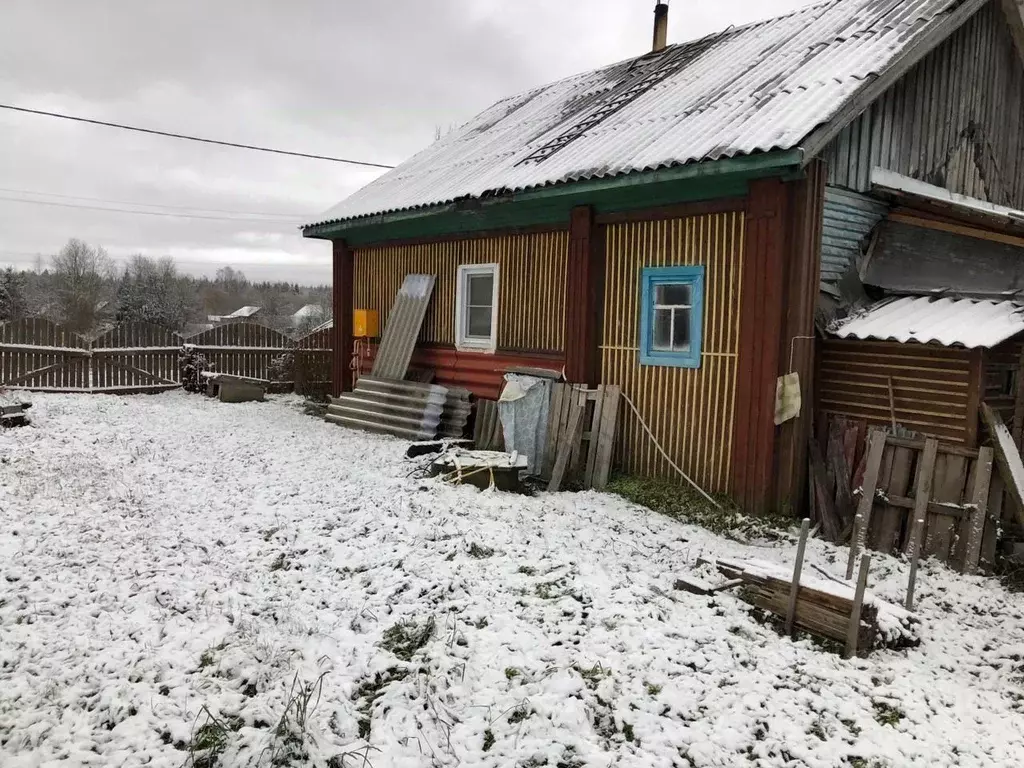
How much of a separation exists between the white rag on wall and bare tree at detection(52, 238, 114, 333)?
1568 inches

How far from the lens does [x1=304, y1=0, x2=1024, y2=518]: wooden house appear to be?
6902 mm

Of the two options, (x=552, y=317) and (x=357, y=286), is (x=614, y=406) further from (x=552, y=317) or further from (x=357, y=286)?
(x=357, y=286)

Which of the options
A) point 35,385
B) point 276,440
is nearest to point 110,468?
point 276,440

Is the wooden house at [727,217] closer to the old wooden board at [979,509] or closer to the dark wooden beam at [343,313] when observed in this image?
the old wooden board at [979,509]

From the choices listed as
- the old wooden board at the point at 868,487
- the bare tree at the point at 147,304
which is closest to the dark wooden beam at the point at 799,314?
the old wooden board at the point at 868,487

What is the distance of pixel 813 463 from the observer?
6945 millimetres

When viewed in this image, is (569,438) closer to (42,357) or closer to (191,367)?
(191,367)

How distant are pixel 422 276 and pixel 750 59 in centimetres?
609

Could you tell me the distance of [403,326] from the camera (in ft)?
39.1

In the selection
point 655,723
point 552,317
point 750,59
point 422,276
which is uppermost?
point 750,59

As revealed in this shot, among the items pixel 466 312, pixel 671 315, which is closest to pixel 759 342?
pixel 671 315

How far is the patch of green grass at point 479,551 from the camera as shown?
18.1 feet

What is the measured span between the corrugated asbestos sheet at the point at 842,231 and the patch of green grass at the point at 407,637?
5592mm

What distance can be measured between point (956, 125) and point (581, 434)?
645cm
